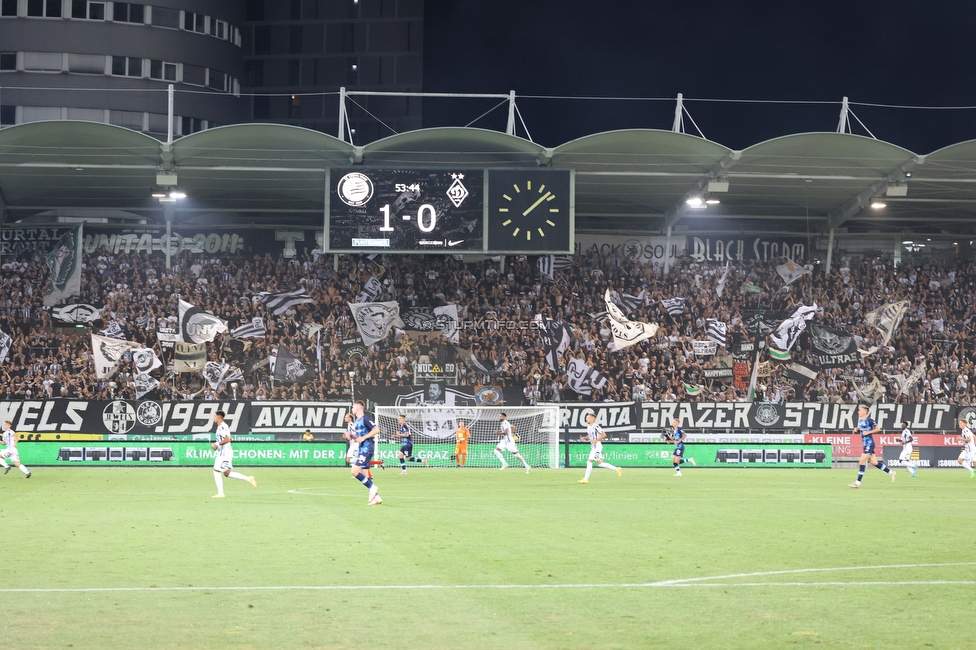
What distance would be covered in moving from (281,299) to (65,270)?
30.3 feet

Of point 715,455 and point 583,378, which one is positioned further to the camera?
point 583,378

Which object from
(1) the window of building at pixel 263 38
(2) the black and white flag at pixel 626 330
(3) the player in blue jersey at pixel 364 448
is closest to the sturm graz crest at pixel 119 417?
(2) the black and white flag at pixel 626 330

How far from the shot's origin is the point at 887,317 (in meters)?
46.9

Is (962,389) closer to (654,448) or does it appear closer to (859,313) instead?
(859,313)

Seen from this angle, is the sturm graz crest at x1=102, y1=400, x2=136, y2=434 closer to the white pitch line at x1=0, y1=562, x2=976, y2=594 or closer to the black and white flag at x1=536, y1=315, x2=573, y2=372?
the black and white flag at x1=536, y1=315, x2=573, y2=372

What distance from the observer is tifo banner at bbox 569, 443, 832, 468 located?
4012 centimetres

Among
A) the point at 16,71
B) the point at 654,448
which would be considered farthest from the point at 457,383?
the point at 16,71

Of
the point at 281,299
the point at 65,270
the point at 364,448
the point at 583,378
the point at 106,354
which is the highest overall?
the point at 65,270

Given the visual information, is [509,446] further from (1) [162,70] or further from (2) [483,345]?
(1) [162,70]

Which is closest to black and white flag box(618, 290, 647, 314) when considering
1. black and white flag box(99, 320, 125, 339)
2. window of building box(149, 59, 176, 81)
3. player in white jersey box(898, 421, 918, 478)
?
player in white jersey box(898, 421, 918, 478)

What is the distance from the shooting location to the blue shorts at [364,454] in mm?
21734

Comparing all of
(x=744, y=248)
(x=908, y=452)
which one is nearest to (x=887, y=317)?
(x=744, y=248)

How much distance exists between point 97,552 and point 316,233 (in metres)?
37.9

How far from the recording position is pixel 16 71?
230 feet
